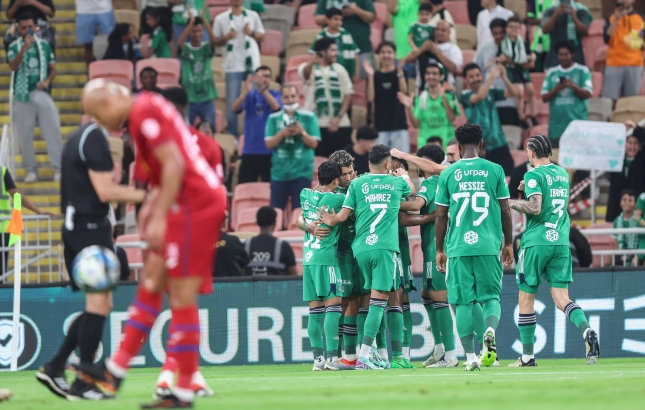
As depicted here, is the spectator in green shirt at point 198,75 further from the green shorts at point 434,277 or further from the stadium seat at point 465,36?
the green shorts at point 434,277

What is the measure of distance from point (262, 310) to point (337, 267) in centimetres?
289

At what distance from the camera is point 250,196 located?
18.8 m

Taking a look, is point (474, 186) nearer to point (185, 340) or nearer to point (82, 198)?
Result: point (82, 198)

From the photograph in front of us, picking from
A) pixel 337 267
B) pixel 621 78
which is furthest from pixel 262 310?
pixel 621 78

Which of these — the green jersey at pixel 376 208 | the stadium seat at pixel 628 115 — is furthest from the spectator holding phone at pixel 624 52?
the green jersey at pixel 376 208

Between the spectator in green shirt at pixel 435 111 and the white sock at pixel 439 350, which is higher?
the spectator in green shirt at pixel 435 111

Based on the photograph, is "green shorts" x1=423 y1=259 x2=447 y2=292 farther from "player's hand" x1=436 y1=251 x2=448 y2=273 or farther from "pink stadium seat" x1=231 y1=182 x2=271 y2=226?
"pink stadium seat" x1=231 y1=182 x2=271 y2=226

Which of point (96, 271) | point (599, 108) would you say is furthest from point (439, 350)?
point (599, 108)

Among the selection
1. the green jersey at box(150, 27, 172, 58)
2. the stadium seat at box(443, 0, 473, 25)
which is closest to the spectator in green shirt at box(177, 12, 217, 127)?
the green jersey at box(150, 27, 172, 58)

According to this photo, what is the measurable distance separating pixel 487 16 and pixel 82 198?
46.2 feet

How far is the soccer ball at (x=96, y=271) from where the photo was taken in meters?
8.14

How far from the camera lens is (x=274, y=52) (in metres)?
23.0

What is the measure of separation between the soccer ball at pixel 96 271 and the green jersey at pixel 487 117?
37.5 feet

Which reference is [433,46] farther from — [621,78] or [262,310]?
[262,310]
